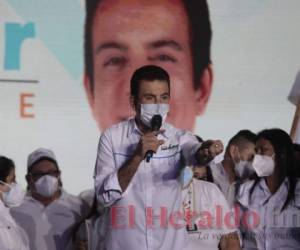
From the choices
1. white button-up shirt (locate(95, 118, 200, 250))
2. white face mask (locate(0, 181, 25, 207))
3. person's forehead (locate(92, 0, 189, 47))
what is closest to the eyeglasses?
white face mask (locate(0, 181, 25, 207))

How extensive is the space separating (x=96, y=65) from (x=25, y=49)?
40cm

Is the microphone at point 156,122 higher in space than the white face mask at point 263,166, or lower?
higher

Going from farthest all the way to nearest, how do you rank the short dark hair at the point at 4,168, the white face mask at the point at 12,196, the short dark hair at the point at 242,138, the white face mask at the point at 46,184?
the short dark hair at the point at 242,138 < the white face mask at the point at 46,184 < the short dark hair at the point at 4,168 < the white face mask at the point at 12,196

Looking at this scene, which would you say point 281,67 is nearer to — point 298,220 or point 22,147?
point 298,220

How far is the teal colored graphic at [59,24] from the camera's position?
12.8ft

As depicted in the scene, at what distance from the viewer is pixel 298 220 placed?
319 cm

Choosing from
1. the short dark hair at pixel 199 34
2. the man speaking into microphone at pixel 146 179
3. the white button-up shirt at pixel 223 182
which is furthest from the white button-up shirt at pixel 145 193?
the short dark hair at pixel 199 34

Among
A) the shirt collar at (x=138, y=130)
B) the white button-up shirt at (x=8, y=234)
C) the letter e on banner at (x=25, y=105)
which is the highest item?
the letter e on banner at (x=25, y=105)

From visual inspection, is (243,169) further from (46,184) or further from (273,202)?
(46,184)

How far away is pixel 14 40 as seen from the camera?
3893 millimetres

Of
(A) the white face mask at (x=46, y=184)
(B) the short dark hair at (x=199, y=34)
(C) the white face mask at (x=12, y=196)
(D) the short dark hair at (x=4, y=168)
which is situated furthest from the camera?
(B) the short dark hair at (x=199, y=34)

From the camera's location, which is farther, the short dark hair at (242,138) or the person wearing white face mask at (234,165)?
the short dark hair at (242,138)

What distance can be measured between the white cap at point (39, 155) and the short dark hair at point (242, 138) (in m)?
0.98

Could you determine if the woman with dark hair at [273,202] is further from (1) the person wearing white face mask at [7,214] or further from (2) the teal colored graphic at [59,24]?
(2) the teal colored graphic at [59,24]
